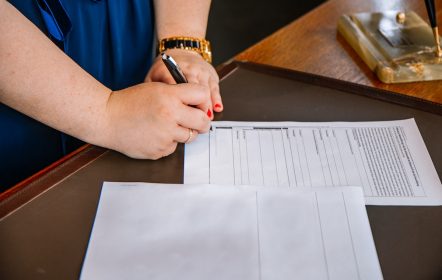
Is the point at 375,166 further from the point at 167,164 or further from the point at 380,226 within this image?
the point at 167,164

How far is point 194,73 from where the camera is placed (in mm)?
830

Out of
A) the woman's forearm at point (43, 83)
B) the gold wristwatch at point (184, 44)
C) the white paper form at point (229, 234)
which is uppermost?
the gold wristwatch at point (184, 44)

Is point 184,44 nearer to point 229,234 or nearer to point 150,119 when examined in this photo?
point 150,119

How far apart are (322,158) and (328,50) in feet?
1.18

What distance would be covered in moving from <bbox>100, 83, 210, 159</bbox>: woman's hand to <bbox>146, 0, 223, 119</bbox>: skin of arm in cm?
9

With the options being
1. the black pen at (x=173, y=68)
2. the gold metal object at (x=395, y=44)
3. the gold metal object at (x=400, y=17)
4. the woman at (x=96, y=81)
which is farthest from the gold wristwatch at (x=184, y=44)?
the gold metal object at (x=400, y=17)

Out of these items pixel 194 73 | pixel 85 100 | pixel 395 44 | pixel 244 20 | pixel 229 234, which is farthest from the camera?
pixel 244 20

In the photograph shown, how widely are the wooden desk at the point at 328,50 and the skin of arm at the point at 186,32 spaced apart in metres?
0.11

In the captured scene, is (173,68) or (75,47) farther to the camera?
(75,47)

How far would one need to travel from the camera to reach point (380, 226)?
0.60 m

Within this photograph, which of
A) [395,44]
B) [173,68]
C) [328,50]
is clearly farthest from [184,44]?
[395,44]

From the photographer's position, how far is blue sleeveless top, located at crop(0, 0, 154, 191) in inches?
31.1

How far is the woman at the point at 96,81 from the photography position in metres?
0.67

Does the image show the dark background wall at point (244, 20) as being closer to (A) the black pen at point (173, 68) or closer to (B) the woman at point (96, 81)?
(B) the woman at point (96, 81)
